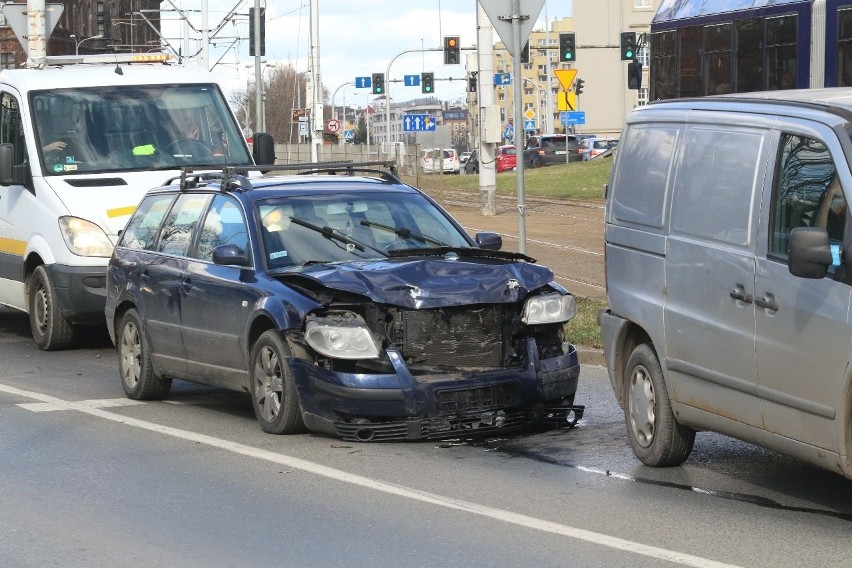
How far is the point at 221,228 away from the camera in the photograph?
34.1 ft

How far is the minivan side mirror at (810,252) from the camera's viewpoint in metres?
6.28

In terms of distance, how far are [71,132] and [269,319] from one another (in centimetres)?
666

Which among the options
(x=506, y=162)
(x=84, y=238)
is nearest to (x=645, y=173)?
(x=84, y=238)

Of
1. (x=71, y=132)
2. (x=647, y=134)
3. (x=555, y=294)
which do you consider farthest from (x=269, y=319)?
(x=71, y=132)

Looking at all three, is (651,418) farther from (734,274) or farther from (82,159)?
(82,159)

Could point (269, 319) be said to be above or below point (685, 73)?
below

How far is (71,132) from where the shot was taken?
15.2 m

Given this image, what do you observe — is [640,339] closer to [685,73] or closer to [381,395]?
Result: [381,395]

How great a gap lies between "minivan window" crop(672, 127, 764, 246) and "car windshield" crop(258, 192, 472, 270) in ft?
8.47

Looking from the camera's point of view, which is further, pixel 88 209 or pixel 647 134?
pixel 88 209

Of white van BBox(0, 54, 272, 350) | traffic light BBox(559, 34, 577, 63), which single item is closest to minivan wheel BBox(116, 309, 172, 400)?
white van BBox(0, 54, 272, 350)

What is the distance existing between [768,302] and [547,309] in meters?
2.52

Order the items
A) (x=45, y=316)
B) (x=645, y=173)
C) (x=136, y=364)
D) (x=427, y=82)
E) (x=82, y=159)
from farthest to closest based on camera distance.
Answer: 1. (x=427, y=82)
2. (x=82, y=159)
3. (x=45, y=316)
4. (x=136, y=364)
5. (x=645, y=173)

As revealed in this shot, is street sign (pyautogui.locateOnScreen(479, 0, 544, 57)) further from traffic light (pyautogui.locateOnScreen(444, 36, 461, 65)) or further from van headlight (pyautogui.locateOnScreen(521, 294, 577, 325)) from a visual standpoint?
traffic light (pyautogui.locateOnScreen(444, 36, 461, 65))
